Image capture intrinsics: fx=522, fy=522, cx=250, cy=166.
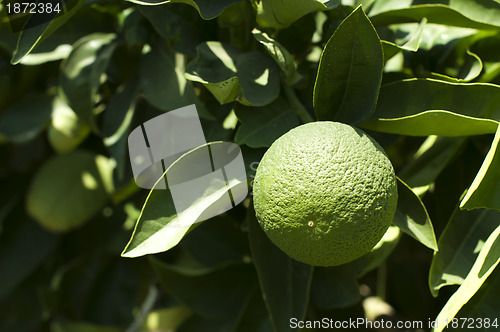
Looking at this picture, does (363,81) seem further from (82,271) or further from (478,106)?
(82,271)

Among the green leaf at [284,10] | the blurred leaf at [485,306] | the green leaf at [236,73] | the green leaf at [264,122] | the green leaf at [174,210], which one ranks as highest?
the green leaf at [284,10]

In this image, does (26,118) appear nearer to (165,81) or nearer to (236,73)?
(165,81)

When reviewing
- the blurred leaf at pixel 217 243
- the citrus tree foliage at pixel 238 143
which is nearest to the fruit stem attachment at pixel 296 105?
the citrus tree foliage at pixel 238 143

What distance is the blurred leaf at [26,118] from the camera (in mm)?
1047

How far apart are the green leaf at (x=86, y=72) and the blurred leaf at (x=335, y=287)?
0.45 meters

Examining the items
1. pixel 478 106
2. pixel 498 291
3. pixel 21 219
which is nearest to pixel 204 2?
pixel 478 106

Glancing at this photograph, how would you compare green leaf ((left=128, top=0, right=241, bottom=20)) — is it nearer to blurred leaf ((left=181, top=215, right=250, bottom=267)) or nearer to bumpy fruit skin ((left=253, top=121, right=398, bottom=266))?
bumpy fruit skin ((left=253, top=121, right=398, bottom=266))

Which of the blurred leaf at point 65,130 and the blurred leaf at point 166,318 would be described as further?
the blurred leaf at point 166,318

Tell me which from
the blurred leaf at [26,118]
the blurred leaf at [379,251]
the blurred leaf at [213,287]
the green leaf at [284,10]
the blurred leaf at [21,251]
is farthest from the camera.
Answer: the blurred leaf at [21,251]

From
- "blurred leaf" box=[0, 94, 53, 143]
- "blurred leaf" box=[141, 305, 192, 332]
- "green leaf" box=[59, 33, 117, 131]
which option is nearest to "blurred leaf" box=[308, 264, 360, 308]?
"blurred leaf" box=[141, 305, 192, 332]

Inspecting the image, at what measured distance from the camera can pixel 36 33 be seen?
2.19 feet

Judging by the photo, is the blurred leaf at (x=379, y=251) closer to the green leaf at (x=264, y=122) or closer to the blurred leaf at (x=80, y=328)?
the green leaf at (x=264, y=122)

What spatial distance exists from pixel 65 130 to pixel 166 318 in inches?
18.0

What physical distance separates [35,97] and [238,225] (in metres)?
0.52
